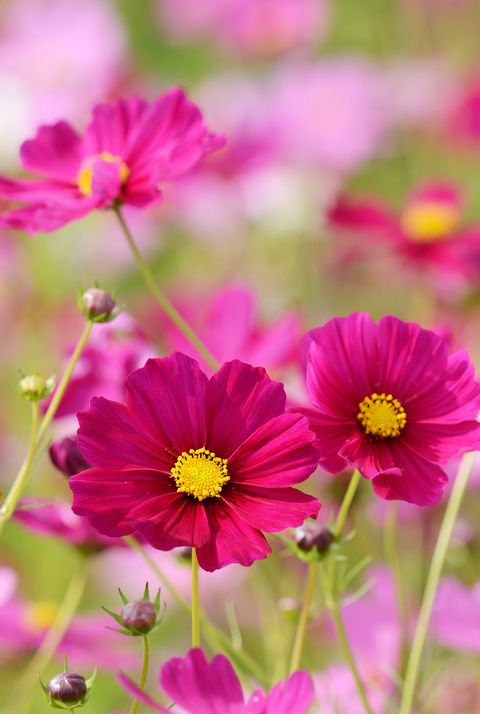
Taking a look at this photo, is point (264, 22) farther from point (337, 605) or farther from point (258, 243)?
point (337, 605)

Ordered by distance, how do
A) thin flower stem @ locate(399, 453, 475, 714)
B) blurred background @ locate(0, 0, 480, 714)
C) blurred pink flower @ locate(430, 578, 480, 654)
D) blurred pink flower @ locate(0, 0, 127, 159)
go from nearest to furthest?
thin flower stem @ locate(399, 453, 475, 714) < blurred pink flower @ locate(430, 578, 480, 654) < blurred background @ locate(0, 0, 480, 714) < blurred pink flower @ locate(0, 0, 127, 159)

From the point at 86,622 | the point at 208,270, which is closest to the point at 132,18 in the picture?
the point at 208,270

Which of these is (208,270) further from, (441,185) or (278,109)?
(441,185)

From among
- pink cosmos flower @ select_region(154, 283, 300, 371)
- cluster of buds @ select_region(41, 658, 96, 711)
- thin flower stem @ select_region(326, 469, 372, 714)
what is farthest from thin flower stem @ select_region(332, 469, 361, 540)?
pink cosmos flower @ select_region(154, 283, 300, 371)

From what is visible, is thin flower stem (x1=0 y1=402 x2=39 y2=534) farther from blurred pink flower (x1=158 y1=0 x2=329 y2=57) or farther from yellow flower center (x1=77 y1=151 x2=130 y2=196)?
blurred pink flower (x1=158 y1=0 x2=329 y2=57)

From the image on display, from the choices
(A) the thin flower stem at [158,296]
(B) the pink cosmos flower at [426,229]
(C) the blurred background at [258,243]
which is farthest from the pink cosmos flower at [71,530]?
(B) the pink cosmos flower at [426,229]

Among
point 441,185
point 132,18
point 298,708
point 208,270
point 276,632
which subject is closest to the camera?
point 298,708
